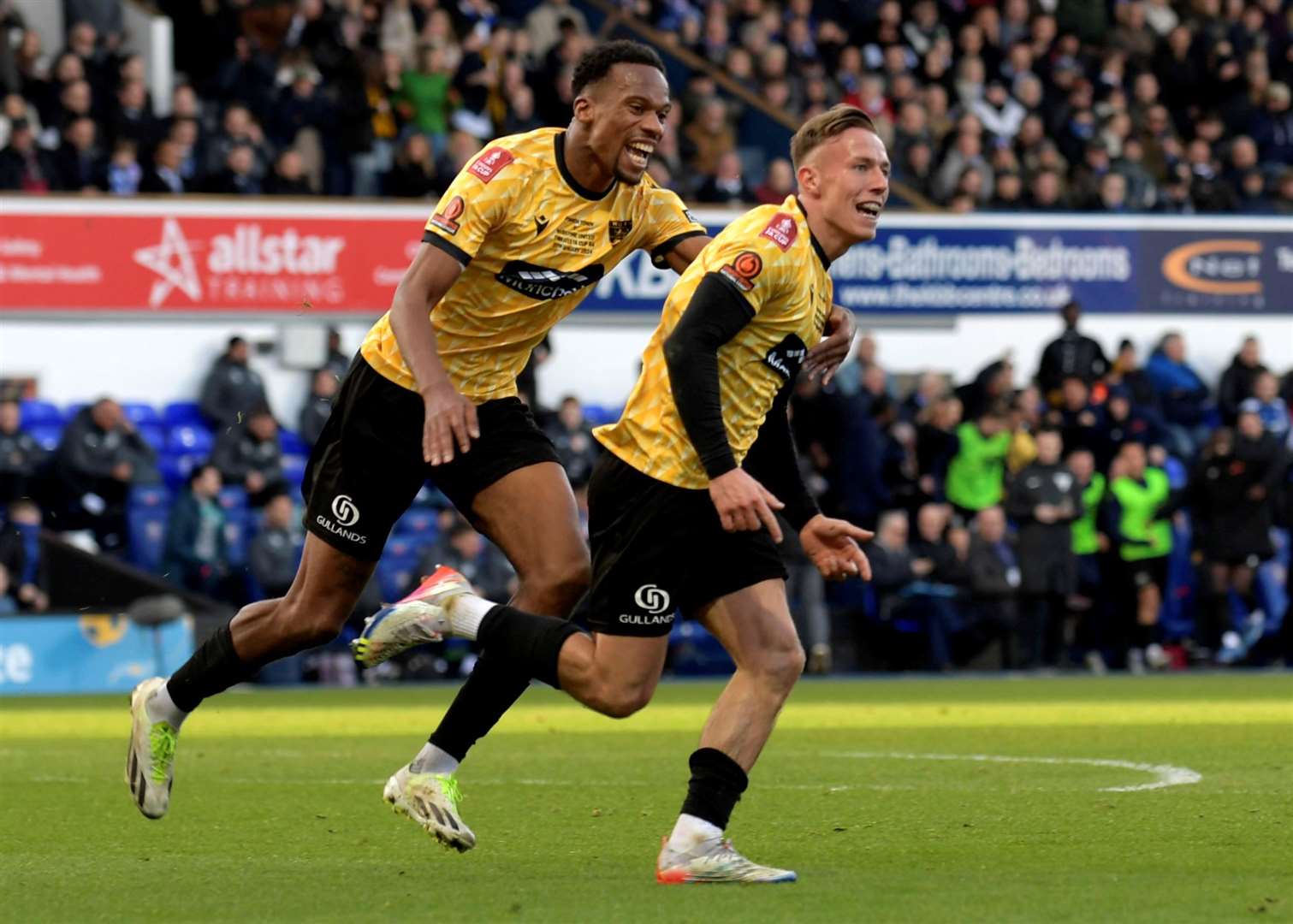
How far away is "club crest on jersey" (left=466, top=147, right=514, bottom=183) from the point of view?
7000mm

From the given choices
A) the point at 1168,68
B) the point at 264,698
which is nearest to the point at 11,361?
the point at 264,698

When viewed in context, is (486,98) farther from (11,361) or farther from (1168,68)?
(1168,68)

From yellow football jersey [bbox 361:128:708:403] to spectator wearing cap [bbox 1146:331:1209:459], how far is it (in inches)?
639

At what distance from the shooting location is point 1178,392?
74.9 ft

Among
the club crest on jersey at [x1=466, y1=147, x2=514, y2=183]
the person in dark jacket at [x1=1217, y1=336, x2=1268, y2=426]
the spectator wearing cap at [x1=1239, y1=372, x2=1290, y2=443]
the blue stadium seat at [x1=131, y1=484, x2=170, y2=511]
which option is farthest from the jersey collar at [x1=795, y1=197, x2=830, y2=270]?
the person in dark jacket at [x1=1217, y1=336, x2=1268, y2=426]

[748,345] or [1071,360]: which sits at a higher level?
[1071,360]

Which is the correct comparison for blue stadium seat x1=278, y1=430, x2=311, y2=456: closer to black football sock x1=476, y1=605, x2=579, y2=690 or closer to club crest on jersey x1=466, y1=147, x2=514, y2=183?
club crest on jersey x1=466, y1=147, x2=514, y2=183

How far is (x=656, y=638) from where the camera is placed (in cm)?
643

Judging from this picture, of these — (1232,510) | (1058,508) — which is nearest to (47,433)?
(1058,508)

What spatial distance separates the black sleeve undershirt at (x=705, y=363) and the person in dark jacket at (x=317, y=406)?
14010mm

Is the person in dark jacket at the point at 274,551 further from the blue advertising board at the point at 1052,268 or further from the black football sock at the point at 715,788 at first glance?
the black football sock at the point at 715,788

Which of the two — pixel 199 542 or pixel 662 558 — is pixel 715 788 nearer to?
pixel 662 558

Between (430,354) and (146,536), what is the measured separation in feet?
42.6

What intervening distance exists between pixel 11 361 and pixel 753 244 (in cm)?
1524
